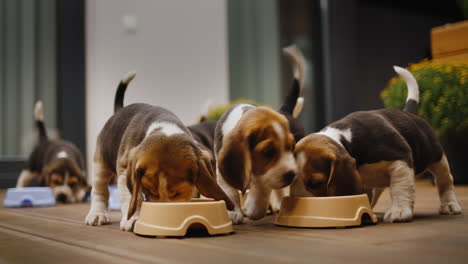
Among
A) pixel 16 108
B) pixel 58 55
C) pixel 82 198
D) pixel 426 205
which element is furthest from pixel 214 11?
pixel 426 205

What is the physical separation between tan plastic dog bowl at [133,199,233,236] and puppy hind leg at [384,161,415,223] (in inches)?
38.8

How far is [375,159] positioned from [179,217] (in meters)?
1.15

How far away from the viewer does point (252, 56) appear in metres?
9.23

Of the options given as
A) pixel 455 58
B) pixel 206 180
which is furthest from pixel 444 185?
pixel 455 58

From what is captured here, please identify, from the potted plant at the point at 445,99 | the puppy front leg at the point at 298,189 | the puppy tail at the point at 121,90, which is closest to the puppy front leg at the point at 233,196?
the puppy front leg at the point at 298,189

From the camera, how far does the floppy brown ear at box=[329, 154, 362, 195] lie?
103 inches

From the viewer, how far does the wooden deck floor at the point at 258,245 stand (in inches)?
70.1

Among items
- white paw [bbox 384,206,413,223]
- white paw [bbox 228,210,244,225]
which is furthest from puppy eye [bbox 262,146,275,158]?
white paw [bbox 384,206,413,223]

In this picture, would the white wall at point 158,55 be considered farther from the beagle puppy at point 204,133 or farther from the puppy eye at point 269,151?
the puppy eye at point 269,151

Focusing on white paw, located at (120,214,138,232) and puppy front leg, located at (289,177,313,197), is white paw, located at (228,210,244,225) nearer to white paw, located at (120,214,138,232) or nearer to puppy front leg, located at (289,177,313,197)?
puppy front leg, located at (289,177,313,197)

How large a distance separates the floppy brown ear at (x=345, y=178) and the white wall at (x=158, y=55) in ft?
19.5

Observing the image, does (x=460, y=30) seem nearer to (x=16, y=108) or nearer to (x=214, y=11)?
(x=214, y=11)

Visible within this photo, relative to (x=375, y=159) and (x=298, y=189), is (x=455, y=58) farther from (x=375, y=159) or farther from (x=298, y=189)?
(x=298, y=189)

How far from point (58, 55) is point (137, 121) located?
571 cm
